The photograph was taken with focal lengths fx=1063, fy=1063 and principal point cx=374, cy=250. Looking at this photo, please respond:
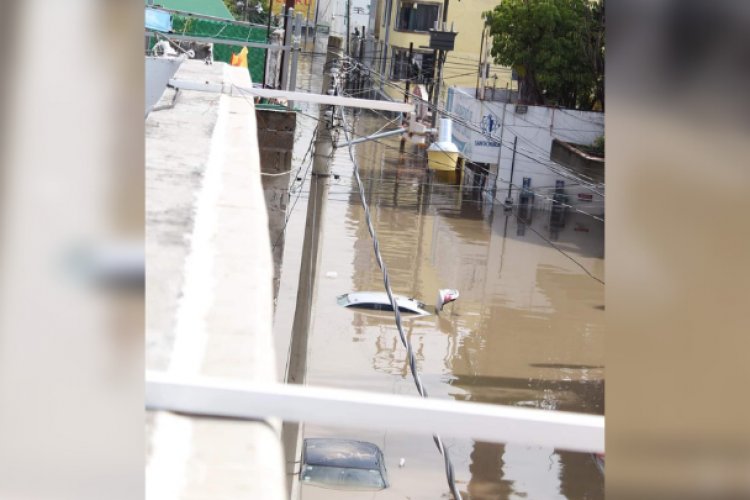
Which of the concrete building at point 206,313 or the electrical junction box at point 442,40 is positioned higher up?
the electrical junction box at point 442,40

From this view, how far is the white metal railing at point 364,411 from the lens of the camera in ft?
3.92

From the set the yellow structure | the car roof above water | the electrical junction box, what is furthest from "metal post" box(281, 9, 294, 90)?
the yellow structure

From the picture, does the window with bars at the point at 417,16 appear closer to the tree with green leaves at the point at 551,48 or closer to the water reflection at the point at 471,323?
the tree with green leaves at the point at 551,48

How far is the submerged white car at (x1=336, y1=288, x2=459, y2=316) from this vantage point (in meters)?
14.1

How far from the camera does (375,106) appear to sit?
6.76 meters

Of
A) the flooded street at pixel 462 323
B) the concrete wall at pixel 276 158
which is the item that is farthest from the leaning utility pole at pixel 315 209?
the concrete wall at pixel 276 158

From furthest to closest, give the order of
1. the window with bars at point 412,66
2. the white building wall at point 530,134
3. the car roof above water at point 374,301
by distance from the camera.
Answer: the window with bars at point 412,66 → the white building wall at point 530,134 → the car roof above water at point 374,301

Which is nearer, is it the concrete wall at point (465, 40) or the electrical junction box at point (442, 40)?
the electrical junction box at point (442, 40)

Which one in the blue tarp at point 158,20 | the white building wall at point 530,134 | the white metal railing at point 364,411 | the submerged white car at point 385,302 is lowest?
the submerged white car at point 385,302

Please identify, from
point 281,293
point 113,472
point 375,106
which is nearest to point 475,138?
point 281,293

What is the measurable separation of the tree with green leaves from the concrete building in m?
17.7

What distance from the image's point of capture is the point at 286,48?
967 centimetres

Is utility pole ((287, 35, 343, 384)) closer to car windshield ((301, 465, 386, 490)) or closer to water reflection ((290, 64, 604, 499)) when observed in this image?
car windshield ((301, 465, 386, 490))

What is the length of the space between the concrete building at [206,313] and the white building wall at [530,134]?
16.5 m
